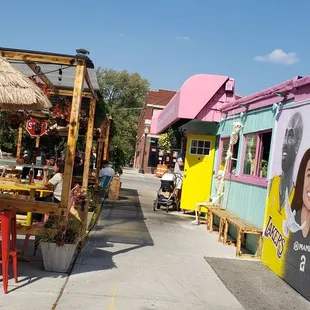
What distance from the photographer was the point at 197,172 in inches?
505

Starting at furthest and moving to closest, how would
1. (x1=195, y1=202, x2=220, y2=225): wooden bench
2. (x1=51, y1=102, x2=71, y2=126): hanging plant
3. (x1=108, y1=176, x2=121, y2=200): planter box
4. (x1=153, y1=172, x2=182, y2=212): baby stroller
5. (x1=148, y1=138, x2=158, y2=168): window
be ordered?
1. (x1=148, y1=138, x2=158, y2=168): window
2. (x1=108, y1=176, x2=121, y2=200): planter box
3. (x1=153, y1=172, x2=182, y2=212): baby stroller
4. (x1=51, y1=102, x2=71, y2=126): hanging plant
5. (x1=195, y1=202, x2=220, y2=225): wooden bench

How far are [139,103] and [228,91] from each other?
160 ft

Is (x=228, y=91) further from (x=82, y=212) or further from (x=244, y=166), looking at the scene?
(x=82, y=212)

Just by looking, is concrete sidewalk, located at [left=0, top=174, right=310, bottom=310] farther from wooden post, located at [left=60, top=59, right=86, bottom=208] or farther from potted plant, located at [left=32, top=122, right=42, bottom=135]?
potted plant, located at [left=32, top=122, right=42, bottom=135]

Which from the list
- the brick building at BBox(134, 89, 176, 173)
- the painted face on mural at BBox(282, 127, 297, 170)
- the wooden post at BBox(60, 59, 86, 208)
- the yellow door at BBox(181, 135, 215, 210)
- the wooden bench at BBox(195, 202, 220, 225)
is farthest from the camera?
the brick building at BBox(134, 89, 176, 173)

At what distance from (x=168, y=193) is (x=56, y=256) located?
→ 8.29m

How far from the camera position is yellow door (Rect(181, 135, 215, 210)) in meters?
12.8

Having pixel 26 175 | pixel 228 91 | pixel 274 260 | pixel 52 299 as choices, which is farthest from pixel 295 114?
pixel 26 175

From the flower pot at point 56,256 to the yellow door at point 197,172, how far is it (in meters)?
7.21

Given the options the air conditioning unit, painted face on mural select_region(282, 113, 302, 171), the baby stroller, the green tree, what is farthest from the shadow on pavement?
the green tree

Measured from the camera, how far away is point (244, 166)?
31.9ft

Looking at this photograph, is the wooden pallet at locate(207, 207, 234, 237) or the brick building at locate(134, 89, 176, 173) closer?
the wooden pallet at locate(207, 207, 234, 237)

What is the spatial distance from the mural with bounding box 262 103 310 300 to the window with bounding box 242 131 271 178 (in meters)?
1.04

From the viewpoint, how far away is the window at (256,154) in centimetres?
877
